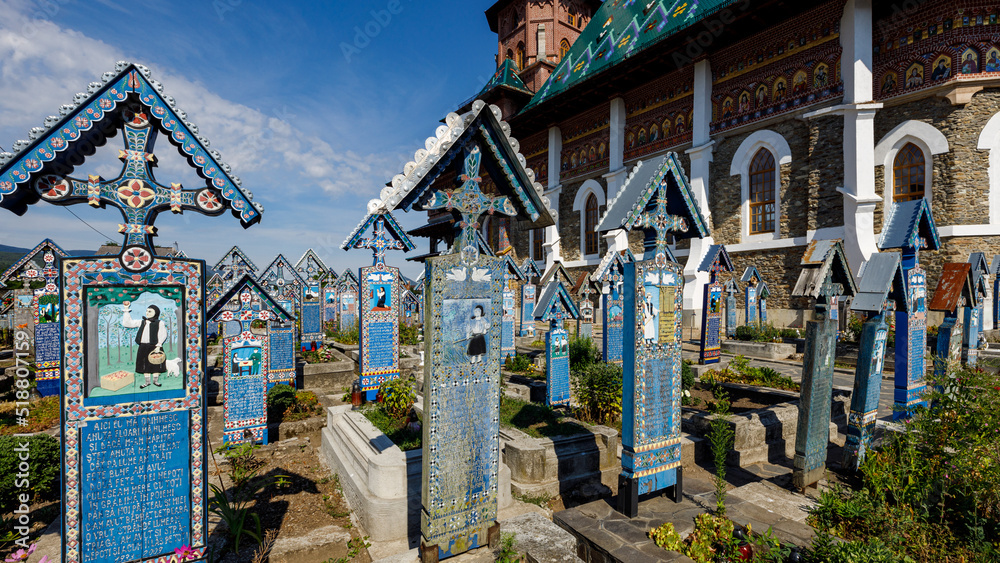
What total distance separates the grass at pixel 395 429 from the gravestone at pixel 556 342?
106 inches

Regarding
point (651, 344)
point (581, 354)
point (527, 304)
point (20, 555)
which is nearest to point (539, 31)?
point (527, 304)

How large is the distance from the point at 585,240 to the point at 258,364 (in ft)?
67.4

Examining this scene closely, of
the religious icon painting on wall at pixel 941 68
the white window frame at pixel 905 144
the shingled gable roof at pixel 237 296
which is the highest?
the religious icon painting on wall at pixel 941 68

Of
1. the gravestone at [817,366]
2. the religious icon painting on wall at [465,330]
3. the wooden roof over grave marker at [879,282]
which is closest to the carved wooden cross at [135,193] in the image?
the religious icon painting on wall at [465,330]

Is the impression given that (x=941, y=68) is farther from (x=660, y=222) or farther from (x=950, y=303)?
(x=660, y=222)

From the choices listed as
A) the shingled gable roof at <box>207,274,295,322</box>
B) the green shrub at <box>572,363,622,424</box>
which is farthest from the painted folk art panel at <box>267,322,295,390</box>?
the green shrub at <box>572,363,622,424</box>

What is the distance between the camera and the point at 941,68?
13.0 m

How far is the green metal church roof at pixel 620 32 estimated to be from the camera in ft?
61.1

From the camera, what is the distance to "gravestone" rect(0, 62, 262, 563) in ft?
8.77

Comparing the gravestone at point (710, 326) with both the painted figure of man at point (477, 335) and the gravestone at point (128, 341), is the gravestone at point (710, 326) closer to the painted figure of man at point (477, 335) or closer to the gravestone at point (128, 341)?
the painted figure of man at point (477, 335)

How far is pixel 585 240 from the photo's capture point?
82.3 ft

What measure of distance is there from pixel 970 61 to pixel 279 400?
772 inches

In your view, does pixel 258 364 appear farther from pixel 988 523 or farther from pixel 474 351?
pixel 988 523

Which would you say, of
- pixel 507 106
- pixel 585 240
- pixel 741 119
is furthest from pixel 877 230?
pixel 507 106
